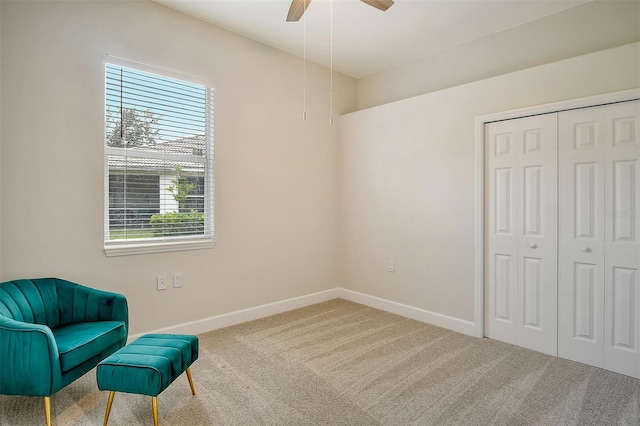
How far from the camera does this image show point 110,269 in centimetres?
292

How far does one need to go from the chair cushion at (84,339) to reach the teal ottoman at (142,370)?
26cm

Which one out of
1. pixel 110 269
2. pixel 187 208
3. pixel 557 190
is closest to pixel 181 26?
pixel 187 208

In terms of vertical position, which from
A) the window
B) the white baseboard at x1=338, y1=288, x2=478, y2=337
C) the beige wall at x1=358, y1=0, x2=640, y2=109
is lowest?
the white baseboard at x1=338, y1=288, x2=478, y2=337

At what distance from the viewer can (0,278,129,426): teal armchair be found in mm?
1902

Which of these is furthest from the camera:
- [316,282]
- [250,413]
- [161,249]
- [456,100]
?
[316,282]

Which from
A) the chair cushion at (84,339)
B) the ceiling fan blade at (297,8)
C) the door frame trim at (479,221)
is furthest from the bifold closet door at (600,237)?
the chair cushion at (84,339)

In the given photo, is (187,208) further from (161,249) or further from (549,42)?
(549,42)

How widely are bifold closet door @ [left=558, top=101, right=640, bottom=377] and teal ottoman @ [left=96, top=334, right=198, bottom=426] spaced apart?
2975 mm

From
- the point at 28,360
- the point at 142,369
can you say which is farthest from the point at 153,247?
the point at 142,369

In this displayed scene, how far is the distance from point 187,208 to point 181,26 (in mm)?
1673

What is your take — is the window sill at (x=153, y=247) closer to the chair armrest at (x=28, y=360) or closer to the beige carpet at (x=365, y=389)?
the beige carpet at (x=365, y=389)

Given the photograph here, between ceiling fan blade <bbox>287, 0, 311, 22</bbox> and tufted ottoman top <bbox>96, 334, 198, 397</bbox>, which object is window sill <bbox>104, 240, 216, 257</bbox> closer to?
tufted ottoman top <bbox>96, 334, 198, 397</bbox>

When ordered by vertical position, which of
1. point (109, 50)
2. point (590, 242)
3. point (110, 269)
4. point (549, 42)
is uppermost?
point (549, 42)

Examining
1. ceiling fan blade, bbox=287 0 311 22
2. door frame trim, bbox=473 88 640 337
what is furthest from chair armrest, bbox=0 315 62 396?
door frame trim, bbox=473 88 640 337
